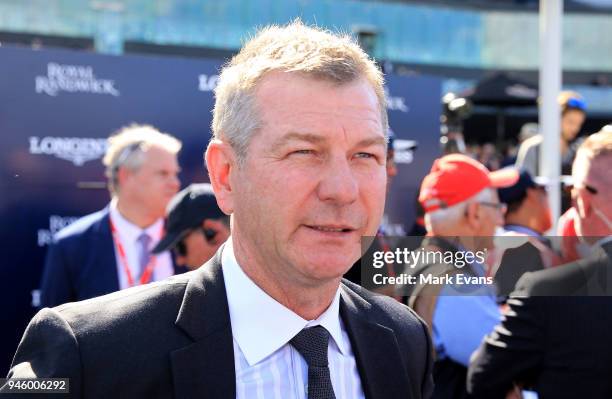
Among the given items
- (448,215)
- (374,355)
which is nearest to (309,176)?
(374,355)

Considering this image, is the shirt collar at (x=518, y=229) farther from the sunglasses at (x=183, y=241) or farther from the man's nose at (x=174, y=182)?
the man's nose at (x=174, y=182)

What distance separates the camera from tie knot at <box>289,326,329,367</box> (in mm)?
1646

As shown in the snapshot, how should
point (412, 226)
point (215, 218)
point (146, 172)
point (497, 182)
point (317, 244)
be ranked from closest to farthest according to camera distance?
point (317, 244), point (215, 218), point (497, 182), point (146, 172), point (412, 226)

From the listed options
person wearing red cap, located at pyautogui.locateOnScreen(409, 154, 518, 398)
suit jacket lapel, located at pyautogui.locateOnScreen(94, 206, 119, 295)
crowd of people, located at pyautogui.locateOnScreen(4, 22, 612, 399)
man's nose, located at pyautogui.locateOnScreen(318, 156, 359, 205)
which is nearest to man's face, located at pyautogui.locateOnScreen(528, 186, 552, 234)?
person wearing red cap, located at pyautogui.locateOnScreen(409, 154, 518, 398)

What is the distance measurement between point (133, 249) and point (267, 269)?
262 centimetres

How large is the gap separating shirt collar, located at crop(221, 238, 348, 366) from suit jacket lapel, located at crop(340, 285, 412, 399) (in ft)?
0.34

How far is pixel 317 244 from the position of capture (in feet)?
5.10

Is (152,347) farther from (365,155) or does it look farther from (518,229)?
(518,229)

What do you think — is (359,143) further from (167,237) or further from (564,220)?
(167,237)

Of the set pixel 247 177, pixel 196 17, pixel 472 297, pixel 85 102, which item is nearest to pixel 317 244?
pixel 247 177

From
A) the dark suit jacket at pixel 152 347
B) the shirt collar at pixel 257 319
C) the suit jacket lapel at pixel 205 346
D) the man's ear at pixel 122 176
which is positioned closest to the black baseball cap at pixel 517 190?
the man's ear at pixel 122 176

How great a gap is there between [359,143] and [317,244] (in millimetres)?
230

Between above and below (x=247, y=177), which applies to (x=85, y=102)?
above

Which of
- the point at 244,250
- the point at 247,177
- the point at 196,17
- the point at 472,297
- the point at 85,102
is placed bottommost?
the point at 472,297
